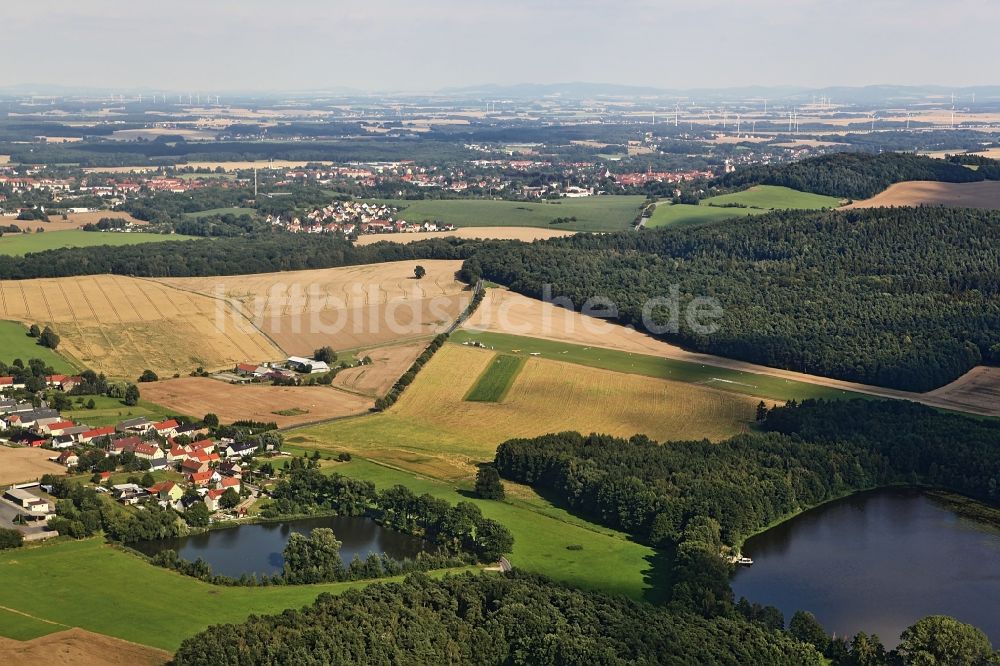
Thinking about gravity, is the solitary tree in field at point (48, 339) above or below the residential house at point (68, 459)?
above

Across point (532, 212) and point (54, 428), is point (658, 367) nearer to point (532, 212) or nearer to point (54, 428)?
point (54, 428)

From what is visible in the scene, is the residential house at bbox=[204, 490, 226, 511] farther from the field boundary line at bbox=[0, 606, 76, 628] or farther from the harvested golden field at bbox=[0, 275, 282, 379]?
the harvested golden field at bbox=[0, 275, 282, 379]

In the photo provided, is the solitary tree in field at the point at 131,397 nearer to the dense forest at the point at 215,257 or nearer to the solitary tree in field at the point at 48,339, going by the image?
the solitary tree in field at the point at 48,339

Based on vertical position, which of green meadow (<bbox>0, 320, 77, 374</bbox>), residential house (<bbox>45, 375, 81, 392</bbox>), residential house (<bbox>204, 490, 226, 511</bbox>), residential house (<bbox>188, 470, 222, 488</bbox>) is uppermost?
green meadow (<bbox>0, 320, 77, 374</bbox>)

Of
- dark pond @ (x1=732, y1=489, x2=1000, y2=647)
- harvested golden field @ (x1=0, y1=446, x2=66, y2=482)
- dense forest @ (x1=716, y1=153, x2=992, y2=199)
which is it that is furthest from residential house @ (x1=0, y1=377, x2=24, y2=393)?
dense forest @ (x1=716, y1=153, x2=992, y2=199)

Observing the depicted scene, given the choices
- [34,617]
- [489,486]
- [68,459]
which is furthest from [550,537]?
[68,459]

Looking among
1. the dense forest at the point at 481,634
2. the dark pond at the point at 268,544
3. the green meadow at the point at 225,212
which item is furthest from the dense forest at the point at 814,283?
the green meadow at the point at 225,212

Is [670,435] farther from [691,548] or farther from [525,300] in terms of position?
[525,300]
